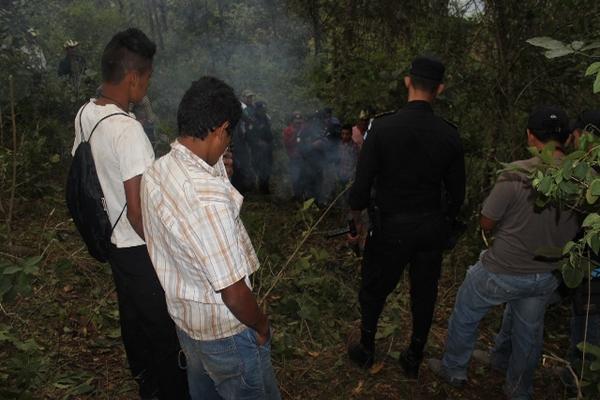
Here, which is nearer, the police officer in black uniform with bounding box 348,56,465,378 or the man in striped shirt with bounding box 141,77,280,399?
the man in striped shirt with bounding box 141,77,280,399

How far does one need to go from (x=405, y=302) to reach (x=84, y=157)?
3287 mm

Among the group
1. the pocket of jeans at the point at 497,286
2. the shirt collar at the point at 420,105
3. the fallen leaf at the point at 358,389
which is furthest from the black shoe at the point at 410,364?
the shirt collar at the point at 420,105

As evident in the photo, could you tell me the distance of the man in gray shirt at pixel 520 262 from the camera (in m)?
2.82

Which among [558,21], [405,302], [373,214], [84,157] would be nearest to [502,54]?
[558,21]

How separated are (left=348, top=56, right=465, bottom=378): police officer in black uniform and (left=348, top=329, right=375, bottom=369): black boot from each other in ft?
0.80

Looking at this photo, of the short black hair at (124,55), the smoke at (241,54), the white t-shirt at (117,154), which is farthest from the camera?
the smoke at (241,54)

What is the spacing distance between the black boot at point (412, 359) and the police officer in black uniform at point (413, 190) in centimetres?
17

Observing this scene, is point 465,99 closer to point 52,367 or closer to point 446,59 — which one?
point 446,59

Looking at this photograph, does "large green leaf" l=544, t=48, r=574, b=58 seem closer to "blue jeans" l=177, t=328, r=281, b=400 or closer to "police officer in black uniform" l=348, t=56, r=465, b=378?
"blue jeans" l=177, t=328, r=281, b=400

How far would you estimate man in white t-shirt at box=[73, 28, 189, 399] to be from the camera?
230 centimetres

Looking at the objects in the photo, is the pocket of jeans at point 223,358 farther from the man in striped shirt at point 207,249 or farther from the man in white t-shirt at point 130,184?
the man in white t-shirt at point 130,184

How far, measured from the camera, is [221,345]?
1.98 metres

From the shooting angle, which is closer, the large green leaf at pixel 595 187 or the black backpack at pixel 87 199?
the large green leaf at pixel 595 187

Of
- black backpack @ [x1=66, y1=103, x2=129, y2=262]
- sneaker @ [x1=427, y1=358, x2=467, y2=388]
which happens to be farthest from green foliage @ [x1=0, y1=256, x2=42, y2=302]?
sneaker @ [x1=427, y1=358, x2=467, y2=388]
